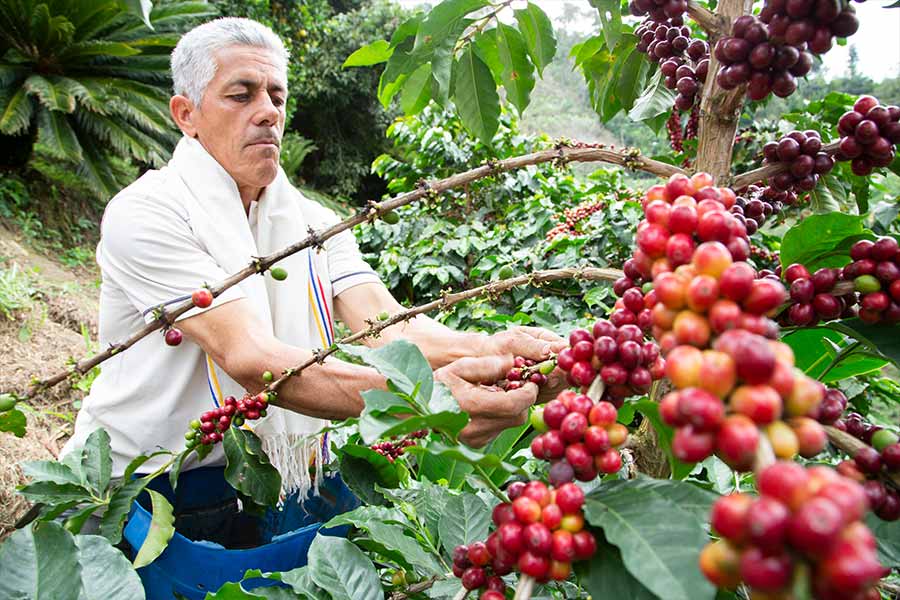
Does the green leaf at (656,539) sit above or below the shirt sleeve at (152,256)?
above

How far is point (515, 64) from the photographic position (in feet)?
4.29

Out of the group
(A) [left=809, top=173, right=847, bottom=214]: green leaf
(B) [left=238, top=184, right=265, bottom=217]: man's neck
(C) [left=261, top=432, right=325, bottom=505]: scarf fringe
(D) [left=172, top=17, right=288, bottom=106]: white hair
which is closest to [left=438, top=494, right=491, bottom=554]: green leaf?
(C) [left=261, top=432, right=325, bottom=505]: scarf fringe

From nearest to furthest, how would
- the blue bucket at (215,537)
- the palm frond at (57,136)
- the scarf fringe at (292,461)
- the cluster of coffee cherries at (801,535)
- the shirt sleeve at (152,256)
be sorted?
the cluster of coffee cherries at (801,535)
the blue bucket at (215,537)
the shirt sleeve at (152,256)
the scarf fringe at (292,461)
the palm frond at (57,136)

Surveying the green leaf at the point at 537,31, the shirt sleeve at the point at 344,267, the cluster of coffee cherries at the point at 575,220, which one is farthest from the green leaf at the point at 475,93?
the cluster of coffee cherries at the point at 575,220

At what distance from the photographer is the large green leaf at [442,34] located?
107cm

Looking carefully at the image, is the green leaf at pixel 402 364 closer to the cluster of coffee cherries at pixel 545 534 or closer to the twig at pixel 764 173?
the cluster of coffee cherries at pixel 545 534

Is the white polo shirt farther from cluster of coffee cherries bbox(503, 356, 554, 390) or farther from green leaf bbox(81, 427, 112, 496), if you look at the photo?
cluster of coffee cherries bbox(503, 356, 554, 390)

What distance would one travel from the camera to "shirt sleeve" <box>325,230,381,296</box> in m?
1.96

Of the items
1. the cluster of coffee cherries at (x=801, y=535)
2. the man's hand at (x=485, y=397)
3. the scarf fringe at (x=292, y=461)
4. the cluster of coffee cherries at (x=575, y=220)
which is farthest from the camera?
the cluster of coffee cherries at (x=575, y=220)

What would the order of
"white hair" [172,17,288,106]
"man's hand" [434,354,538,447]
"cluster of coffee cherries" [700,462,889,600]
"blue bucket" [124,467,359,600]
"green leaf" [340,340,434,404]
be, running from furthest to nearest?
"white hair" [172,17,288,106] → "blue bucket" [124,467,359,600] → "man's hand" [434,354,538,447] → "green leaf" [340,340,434,404] → "cluster of coffee cherries" [700,462,889,600]

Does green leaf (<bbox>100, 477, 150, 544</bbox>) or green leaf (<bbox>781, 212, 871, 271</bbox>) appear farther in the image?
green leaf (<bbox>100, 477, 150, 544</bbox>)

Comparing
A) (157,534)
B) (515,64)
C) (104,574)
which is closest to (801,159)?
(515,64)

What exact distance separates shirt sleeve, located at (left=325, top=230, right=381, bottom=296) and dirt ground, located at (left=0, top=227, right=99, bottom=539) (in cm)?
186

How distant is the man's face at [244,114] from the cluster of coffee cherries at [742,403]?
160 centimetres
